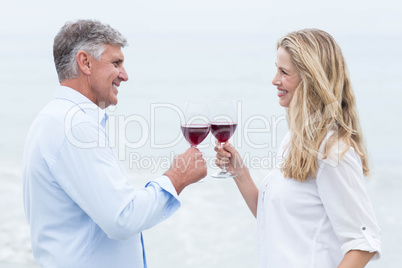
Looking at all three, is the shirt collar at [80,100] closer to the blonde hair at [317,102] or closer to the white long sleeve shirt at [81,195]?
the white long sleeve shirt at [81,195]

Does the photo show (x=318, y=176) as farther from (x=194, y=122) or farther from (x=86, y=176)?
(x=86, y=176)

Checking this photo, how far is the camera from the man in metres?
2.11

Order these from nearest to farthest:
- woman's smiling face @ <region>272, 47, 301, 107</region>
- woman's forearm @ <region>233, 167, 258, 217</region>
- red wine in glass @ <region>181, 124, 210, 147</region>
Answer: woman's smiling face @ <region>272, 47, 301, 107</region>, red wine in glass @ <region>181, 124, 210, 147</region>, woman's forearm @ <region>233, 167, 258, 217</region>

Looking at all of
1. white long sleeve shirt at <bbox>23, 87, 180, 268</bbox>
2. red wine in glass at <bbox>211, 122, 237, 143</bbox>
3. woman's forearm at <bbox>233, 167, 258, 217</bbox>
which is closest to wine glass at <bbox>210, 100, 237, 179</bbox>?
red wine in glass at <bbox>211, 122, 237, 143</bbox>

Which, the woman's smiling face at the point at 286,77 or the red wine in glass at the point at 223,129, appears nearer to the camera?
the woman's smiling face at the point at 286,77

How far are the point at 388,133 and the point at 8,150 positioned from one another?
10.3m

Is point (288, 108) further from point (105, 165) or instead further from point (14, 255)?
point (14, 255)

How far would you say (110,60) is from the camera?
245 cm

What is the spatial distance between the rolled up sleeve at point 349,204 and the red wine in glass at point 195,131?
2.10 ft

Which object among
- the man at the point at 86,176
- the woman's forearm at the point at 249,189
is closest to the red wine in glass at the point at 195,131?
the man at the point at 86,176

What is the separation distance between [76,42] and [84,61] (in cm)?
9

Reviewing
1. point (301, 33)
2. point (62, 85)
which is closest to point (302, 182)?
point (301, 33)

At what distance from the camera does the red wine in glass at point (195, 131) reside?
2623 millimetres

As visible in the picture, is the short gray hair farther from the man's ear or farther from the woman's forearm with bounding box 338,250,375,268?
the woman's forearm with bounding box 338,250,375,268
